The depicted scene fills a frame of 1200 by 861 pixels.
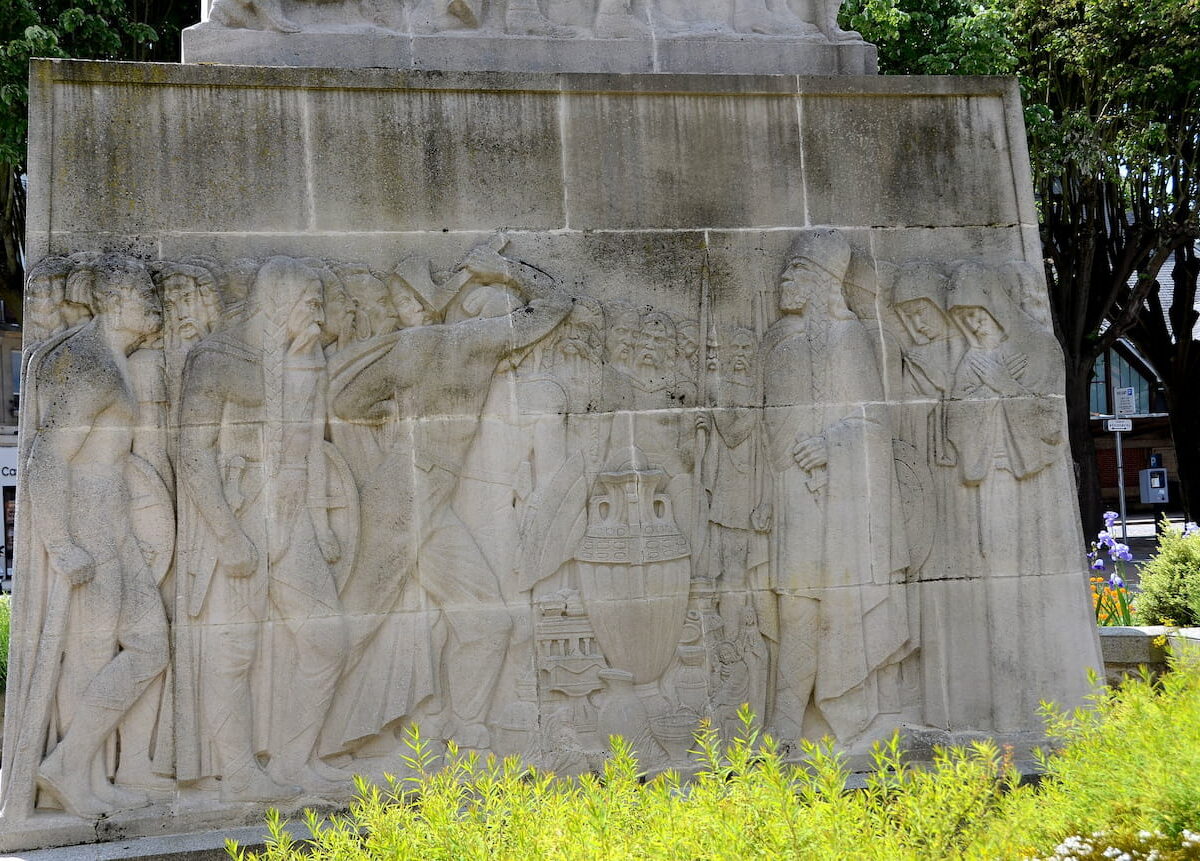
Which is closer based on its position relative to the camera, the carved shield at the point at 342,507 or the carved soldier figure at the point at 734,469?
the carved shield at the point at 342,507

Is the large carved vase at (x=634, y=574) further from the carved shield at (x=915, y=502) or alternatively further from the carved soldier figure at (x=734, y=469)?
the carved shield at (x=915, y=502)

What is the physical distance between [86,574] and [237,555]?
834 mm

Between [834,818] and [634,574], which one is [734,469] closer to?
[634,574]

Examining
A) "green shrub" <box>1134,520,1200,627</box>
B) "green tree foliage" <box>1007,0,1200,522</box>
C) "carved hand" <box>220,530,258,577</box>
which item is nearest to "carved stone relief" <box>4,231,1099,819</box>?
"carved hand" <box>220,530,258,577</box>

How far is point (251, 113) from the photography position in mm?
7301

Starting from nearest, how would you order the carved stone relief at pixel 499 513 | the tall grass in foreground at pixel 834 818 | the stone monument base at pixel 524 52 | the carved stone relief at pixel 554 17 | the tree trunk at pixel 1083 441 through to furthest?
the tall grass in foreground at pixel 834 818
the carved stone relief at pixel 499 513
the stone monument base at pixel 524 52
the carved stone relief at pixel 554 17
the tree trunk at pixel 1083 441

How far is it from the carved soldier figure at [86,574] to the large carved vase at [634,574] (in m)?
2.60

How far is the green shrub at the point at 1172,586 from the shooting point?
36.7ft

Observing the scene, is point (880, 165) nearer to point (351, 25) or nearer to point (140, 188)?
point (351, 25)

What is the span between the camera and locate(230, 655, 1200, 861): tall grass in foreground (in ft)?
13.8

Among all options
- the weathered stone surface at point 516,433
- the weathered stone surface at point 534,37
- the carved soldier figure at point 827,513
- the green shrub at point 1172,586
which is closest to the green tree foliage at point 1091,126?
the green shrub at point 1172,586

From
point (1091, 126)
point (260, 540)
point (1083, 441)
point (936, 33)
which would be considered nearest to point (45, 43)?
point (260, 540)

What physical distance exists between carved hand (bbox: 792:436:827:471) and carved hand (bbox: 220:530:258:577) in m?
3.46

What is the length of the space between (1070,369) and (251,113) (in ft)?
58.8
